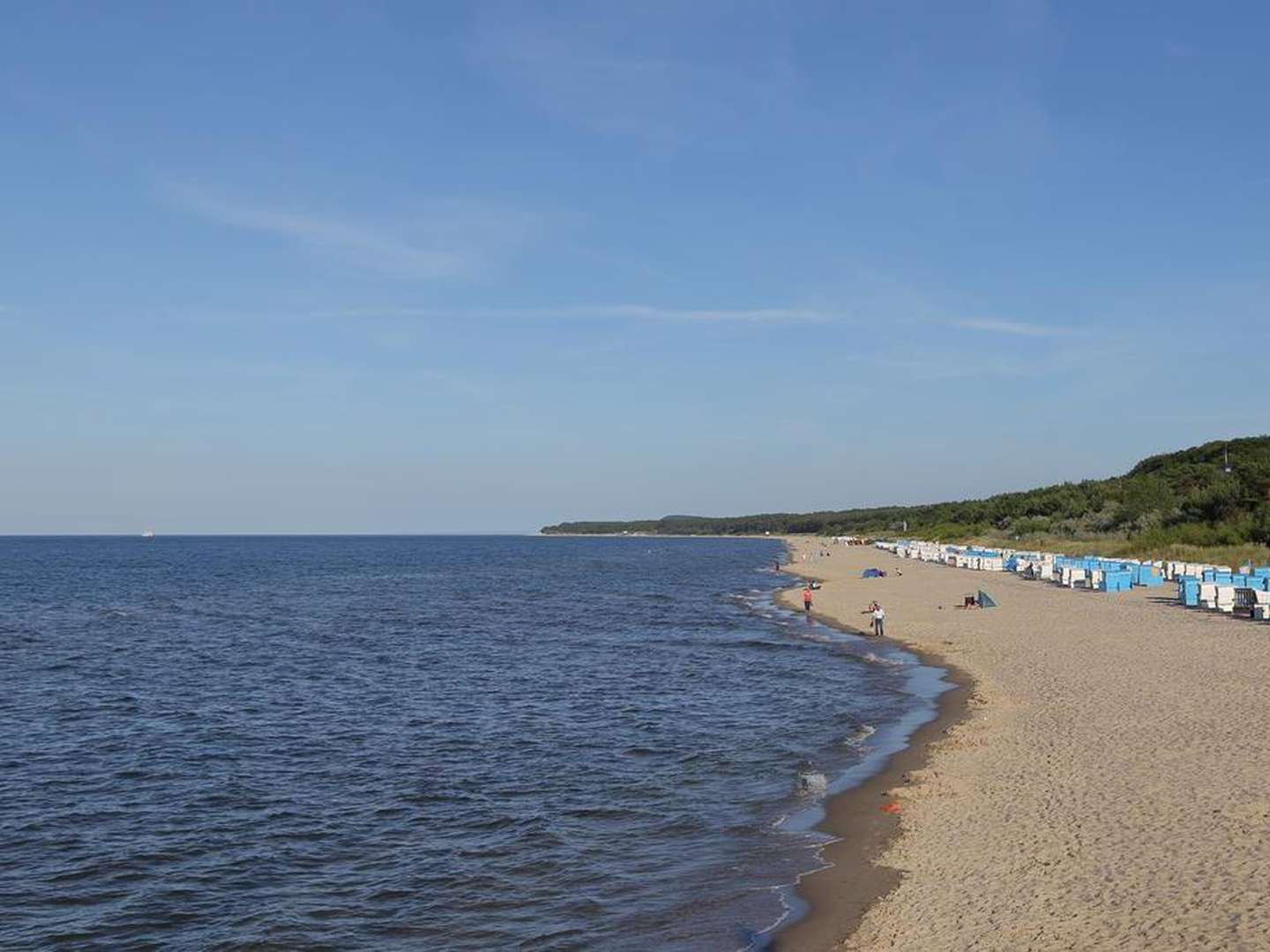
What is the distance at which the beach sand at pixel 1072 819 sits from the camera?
10234 millimetres

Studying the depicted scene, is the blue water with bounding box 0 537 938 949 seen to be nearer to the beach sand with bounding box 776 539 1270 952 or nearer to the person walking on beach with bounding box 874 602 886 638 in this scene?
the beach sand with bounding box 776 539 1270 952

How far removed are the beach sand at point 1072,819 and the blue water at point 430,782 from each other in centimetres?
100

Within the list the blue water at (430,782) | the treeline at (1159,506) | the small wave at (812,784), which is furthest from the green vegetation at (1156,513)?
the small wave at (812,784)

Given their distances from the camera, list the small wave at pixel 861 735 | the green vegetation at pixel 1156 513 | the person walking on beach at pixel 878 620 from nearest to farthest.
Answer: the small wave at pixel 861 735
the person walking on beach at pixel 878 620
the green vegetation at pixel 1156 513

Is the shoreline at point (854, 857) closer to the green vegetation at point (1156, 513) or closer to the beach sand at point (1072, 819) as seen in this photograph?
the beach sand at point (1072, 819)

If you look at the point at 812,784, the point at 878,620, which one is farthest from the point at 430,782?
the point at 878,620

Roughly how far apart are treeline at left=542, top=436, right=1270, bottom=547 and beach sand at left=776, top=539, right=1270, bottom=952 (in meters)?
42.8

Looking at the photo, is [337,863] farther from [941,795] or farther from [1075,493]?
[1075,493]

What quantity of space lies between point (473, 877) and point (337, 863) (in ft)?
6.49

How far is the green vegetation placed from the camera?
63906mm

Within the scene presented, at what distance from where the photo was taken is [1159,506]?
3423 inches

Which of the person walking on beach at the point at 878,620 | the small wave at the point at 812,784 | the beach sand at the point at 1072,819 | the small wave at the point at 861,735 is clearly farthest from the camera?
the person walking on beach at the point at 878,620

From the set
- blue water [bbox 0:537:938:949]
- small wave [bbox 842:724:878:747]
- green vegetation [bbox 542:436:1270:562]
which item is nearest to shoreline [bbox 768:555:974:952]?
blue water [bbox 0:537:938:949]

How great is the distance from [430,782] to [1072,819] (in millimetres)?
10108
